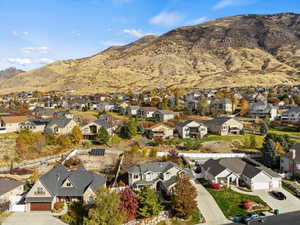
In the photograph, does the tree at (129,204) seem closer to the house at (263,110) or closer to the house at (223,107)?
the house at (223,107)

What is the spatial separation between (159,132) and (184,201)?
120ft

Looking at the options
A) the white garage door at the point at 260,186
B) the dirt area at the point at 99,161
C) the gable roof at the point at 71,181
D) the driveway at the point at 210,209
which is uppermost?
the gable roof at the point at 71,181

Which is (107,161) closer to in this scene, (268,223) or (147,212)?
(147,212)

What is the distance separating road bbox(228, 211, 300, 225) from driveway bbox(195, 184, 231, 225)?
5108 millimetres

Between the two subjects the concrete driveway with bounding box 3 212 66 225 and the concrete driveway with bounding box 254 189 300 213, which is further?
the concrete driveway with bounding box 254 189 300 213

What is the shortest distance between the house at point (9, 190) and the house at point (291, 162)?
4579 centimetres

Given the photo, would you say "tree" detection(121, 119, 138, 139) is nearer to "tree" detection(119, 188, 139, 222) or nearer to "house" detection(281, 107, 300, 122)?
"tree" detection(119, 188, 139, 222)

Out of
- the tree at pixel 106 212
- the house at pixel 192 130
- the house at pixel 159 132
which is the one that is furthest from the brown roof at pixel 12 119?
the tree at pixel 106 212

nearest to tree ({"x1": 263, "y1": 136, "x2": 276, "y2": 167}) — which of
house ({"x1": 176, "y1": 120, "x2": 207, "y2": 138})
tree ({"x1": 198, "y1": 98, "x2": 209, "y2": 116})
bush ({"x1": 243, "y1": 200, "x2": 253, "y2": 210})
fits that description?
bush ({"x1": 243, "y1": 200, "x2": 253, "y2": 210})

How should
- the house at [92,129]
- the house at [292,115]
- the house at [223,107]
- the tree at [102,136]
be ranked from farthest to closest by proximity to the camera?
the house at [223,107] → the house at [292,115] → the house at [92,129] → the tree at [102,136]

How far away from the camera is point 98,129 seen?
65.9 meters

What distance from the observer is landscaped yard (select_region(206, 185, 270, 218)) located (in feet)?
107

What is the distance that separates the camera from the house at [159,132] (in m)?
65.8

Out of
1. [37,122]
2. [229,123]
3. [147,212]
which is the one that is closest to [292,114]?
[229,123]
